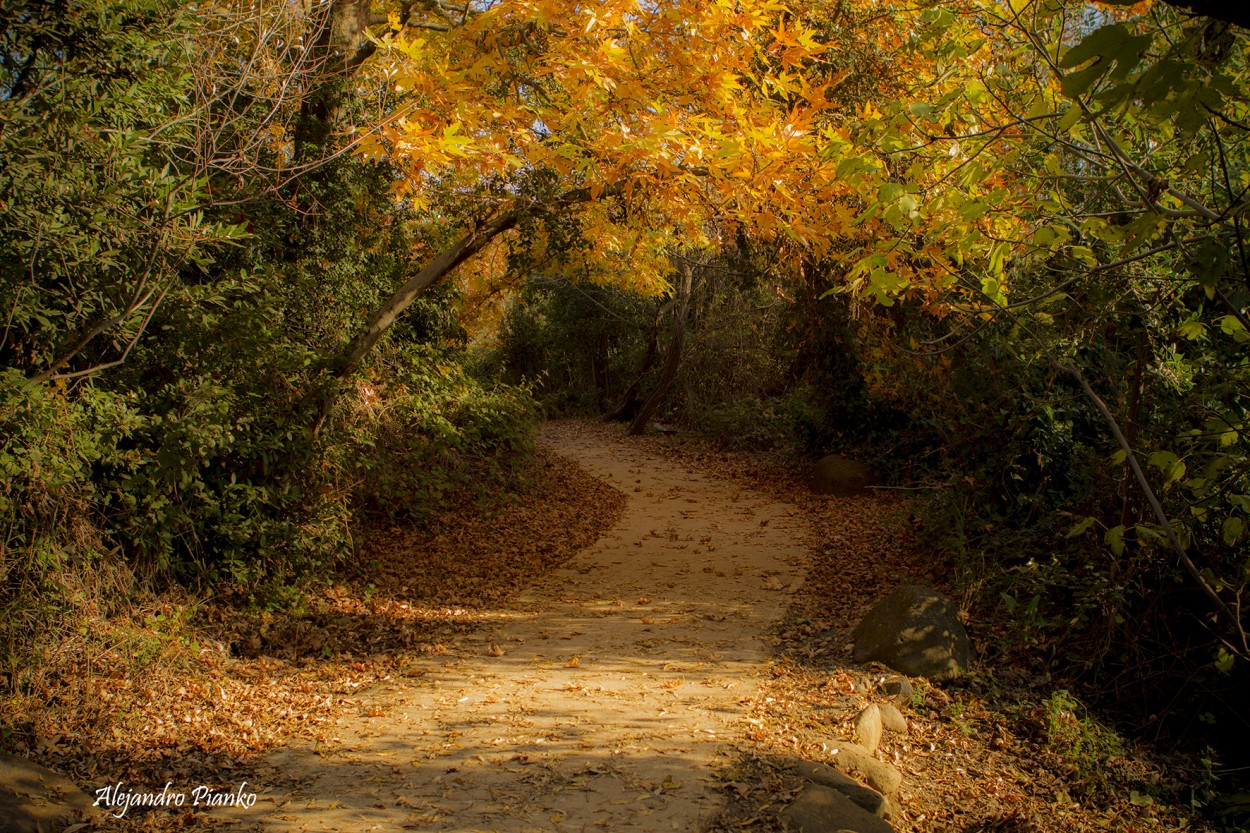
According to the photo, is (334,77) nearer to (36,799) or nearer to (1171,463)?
(36,799)

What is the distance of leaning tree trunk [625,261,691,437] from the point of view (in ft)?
62.5

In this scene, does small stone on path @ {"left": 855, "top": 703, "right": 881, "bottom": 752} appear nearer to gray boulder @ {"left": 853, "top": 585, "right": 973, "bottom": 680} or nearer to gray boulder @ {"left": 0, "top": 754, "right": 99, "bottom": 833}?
gray boulder @ {"left": 853, "top": 585, "right": 973, "bottom": 680}

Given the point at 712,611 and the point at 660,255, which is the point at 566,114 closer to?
the point at 712,611

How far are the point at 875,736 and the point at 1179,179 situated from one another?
12.0 feet

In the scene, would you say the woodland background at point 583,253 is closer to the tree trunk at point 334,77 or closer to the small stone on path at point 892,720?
the tree trunk at point 334,77

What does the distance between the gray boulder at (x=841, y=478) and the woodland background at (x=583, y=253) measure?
3.16 metres

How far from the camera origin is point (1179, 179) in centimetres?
477

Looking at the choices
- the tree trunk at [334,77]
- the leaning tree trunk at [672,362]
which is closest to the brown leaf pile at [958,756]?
the tree trunk at [334,77]

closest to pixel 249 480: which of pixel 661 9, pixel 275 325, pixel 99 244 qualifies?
pixel 275 325

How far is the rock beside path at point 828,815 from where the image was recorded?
3.72 m

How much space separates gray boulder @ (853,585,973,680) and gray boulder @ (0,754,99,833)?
467 centimetres

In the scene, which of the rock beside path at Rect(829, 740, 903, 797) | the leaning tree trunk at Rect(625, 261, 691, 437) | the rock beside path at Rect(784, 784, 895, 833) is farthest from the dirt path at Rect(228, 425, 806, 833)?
the leaning tree trunk at Rect(625, 261, 691, 437)

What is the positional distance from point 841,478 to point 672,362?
7095 millimetres

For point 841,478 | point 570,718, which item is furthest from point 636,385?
point 570,718
